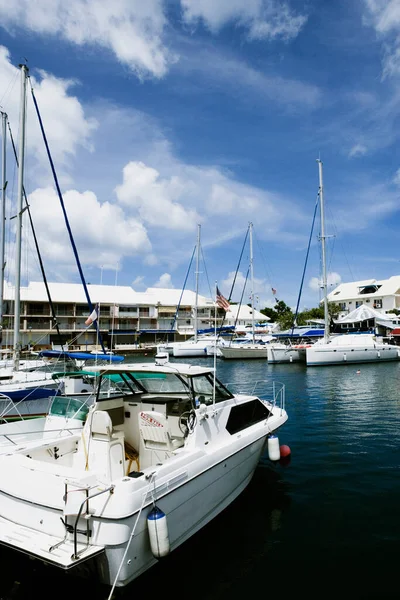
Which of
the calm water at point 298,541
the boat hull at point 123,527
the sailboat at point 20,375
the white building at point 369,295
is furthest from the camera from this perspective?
the white building at point 369,295

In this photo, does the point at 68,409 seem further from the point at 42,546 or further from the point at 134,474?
the point at 42,546

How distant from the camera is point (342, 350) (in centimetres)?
3547

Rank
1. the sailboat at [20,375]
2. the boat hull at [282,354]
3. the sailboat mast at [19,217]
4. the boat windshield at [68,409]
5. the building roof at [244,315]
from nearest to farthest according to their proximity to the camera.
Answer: the boat windshield at [68,409] < the sailboat at [20,375] < the sailboat mast at [19,217] < the boat hull at [282,354] < the building roof at [244,315]

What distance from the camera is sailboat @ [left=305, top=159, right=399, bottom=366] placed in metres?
34.9

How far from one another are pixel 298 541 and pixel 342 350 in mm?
30742

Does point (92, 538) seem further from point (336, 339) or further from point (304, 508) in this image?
point (336, 339)

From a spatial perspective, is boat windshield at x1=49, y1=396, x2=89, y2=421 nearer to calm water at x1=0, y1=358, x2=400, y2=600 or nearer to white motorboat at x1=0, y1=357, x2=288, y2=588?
white motorboat at x1=0, y1=357, x2=288, y2=588

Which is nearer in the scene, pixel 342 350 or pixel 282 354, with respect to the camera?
pixel 342 350

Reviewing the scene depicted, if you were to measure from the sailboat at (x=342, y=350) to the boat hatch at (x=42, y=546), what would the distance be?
31701mm

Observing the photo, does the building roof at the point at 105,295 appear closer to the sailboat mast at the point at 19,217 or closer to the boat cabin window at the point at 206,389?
the sailboat mast at the point at 19,217

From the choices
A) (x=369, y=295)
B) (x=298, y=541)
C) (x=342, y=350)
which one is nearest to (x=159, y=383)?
(x=298, y=541)

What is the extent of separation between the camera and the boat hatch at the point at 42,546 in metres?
4.52

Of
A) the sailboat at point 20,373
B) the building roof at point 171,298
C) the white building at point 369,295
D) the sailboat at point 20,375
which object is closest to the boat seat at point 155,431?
the sailboat at point 20,375

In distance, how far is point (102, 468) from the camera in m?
6.57
